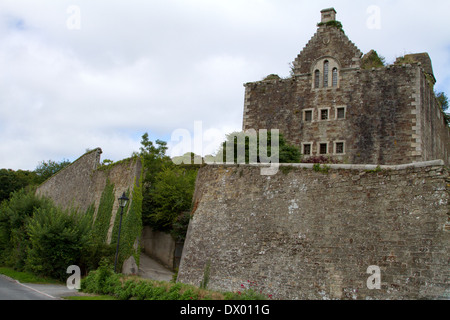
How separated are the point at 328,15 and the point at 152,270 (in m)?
18.3

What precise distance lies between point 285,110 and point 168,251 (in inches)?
464

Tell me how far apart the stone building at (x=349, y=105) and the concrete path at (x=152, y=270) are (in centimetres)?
987

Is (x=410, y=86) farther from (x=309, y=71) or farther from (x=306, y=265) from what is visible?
(x=306, y=265)

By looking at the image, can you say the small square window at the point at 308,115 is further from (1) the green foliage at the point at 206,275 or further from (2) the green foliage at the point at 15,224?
(2) the green foliage at the point at 15,224

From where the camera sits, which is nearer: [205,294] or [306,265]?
[205,294]

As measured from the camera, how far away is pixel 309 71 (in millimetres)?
26562

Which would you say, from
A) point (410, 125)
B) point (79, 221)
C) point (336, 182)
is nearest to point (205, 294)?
point (336, 182)

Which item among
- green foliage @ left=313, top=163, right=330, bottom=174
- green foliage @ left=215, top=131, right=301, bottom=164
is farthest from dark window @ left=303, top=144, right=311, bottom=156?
green foliage @ left=313, top=163, right=330, bottom=174

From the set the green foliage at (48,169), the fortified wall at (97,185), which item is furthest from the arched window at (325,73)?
the green foliage at (48,169)

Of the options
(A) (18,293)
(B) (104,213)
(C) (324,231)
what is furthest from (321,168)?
(B) (104,213)

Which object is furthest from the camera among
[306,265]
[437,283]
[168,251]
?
[168,251]

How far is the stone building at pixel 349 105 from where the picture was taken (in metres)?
23.1

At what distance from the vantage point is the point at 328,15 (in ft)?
89.4

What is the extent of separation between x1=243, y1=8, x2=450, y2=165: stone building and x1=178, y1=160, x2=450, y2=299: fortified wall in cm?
827
